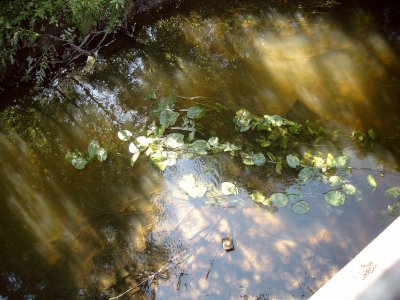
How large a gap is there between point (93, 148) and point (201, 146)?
1.14m

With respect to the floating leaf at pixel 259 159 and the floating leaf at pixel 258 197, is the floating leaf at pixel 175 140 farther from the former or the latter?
the floating leaf at pixel 258 197

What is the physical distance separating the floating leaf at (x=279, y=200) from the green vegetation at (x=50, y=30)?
3.10 metres

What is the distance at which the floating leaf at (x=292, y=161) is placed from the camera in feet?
10.8

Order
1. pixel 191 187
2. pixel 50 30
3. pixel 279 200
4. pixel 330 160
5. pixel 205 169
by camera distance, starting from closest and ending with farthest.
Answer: pixel 279 200 < pixel 330 160 < pixel 191 187 < pixel 205 169 < pixel 50 30

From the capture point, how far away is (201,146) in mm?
3625

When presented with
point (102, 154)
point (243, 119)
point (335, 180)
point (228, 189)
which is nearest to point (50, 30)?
point (102, 154)

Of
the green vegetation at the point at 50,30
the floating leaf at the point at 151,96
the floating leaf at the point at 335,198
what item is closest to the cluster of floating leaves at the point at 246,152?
the floating leaf at the point at 335,198

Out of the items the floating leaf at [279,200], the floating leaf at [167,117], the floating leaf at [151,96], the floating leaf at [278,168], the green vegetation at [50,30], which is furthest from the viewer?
the green vegetation at [50,30]

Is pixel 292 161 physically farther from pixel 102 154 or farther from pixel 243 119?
pixel 102 154

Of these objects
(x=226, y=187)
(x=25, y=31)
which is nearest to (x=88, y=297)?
(x=226, y=187)

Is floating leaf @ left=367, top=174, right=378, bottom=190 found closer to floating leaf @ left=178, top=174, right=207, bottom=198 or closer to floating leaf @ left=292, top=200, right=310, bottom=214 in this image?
floating leaf @ left=292, top=200, right=310, bottom=214

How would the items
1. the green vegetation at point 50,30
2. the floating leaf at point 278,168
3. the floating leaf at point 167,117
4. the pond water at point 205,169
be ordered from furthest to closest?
the green vegetation at point 50,30 < the floating leaf at point 167,117 < the floating leaf at point 278,168 < the pond water at point 205,169

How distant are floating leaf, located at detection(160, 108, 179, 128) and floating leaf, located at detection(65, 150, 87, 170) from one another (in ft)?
3.01

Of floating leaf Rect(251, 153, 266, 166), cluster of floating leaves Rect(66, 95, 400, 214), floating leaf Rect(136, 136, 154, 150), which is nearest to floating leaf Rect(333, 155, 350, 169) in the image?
cluster of floating leaves Rect(66, 95, 400, 214)
